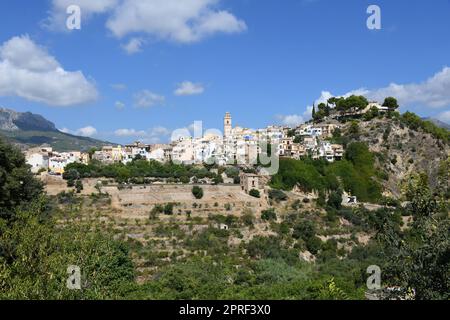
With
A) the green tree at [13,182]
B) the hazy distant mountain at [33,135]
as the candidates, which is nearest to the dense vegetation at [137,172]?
the green tree at [13,182]

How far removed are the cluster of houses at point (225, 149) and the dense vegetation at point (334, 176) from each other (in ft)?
8.15

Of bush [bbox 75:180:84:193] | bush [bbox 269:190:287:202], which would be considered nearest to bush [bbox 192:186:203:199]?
bush [bbox 269:190:287:202]

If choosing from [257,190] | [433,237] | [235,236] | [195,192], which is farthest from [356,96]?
[433,237]

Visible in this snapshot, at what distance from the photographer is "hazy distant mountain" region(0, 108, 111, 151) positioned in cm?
12258

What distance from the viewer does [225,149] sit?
2325 inches

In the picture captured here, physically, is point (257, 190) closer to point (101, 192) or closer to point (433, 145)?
point (101, 192)

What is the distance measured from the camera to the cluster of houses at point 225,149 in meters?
53.1

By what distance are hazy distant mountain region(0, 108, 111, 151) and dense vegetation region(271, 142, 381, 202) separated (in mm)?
61208

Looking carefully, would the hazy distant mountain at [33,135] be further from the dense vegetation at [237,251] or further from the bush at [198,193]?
the dense vegetation at [237,251]

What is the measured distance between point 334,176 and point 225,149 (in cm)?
1688

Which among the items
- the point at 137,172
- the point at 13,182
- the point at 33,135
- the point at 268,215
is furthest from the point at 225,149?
the point at 33,135
